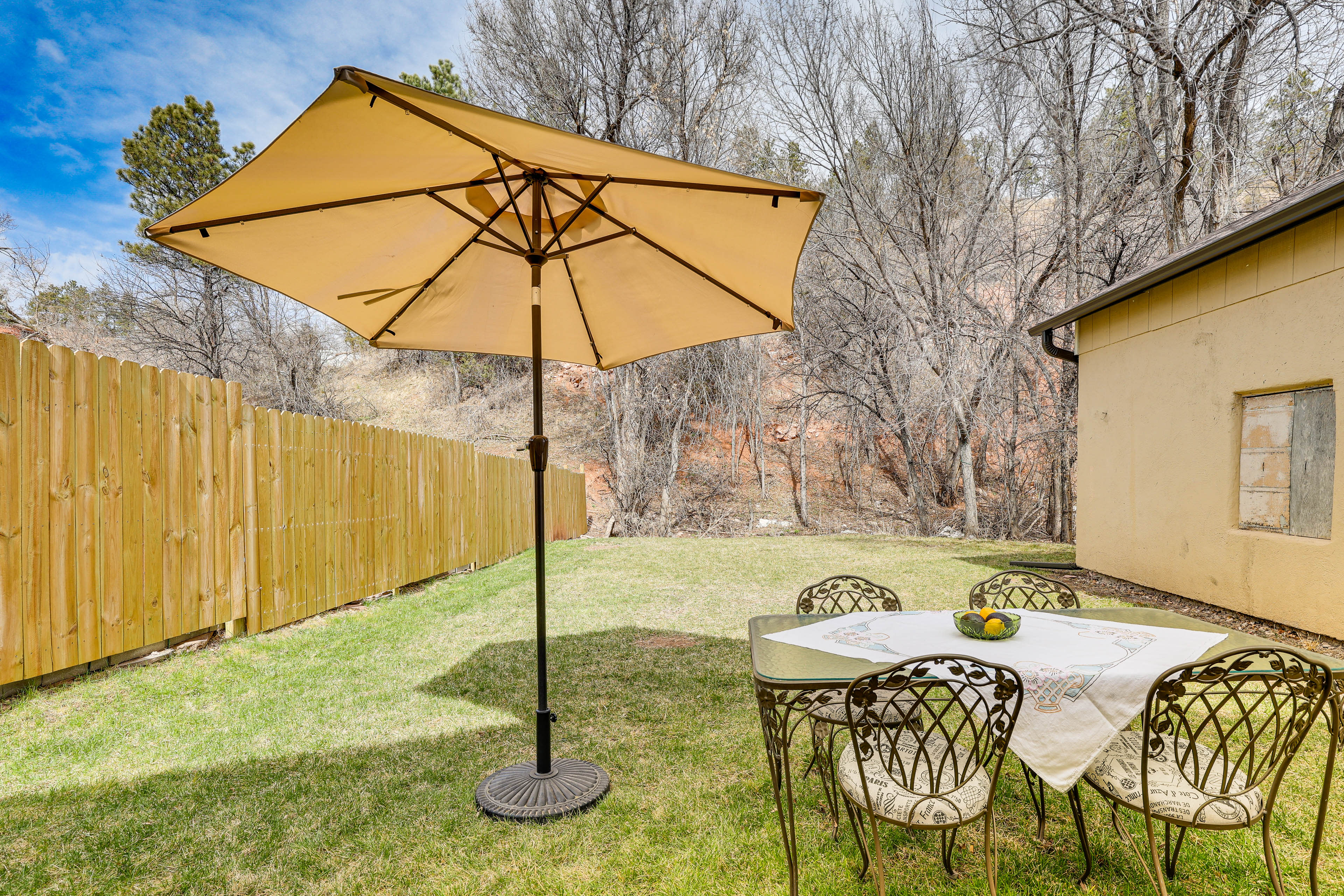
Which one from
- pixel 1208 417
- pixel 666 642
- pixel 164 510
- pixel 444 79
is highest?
pixel 444 79

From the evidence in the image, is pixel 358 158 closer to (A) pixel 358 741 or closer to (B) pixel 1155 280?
(A) pixel 358 741

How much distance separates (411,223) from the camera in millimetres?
2717

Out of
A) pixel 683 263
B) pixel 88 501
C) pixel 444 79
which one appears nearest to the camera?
pixel 683 263

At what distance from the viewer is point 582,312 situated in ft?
11.6

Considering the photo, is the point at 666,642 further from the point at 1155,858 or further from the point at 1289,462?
the point at 1289,462

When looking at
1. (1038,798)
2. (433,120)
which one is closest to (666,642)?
(1038,798)

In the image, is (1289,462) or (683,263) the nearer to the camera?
(683,263)

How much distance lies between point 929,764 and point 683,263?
7.34 feet

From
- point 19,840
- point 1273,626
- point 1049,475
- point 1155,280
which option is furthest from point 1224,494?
point 1049,475

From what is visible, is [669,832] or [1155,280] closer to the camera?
[669,832]

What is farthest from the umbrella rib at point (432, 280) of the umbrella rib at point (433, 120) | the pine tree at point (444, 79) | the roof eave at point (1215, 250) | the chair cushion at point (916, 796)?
the pine tree at point (444, 79)

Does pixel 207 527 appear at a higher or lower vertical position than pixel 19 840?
higher

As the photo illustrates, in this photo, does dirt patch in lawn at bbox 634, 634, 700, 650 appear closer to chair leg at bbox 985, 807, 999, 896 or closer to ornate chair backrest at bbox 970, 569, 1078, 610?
ornate chair backrest at bbox 970, 569, 1078, 610

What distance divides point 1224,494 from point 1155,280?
2.21 metres
